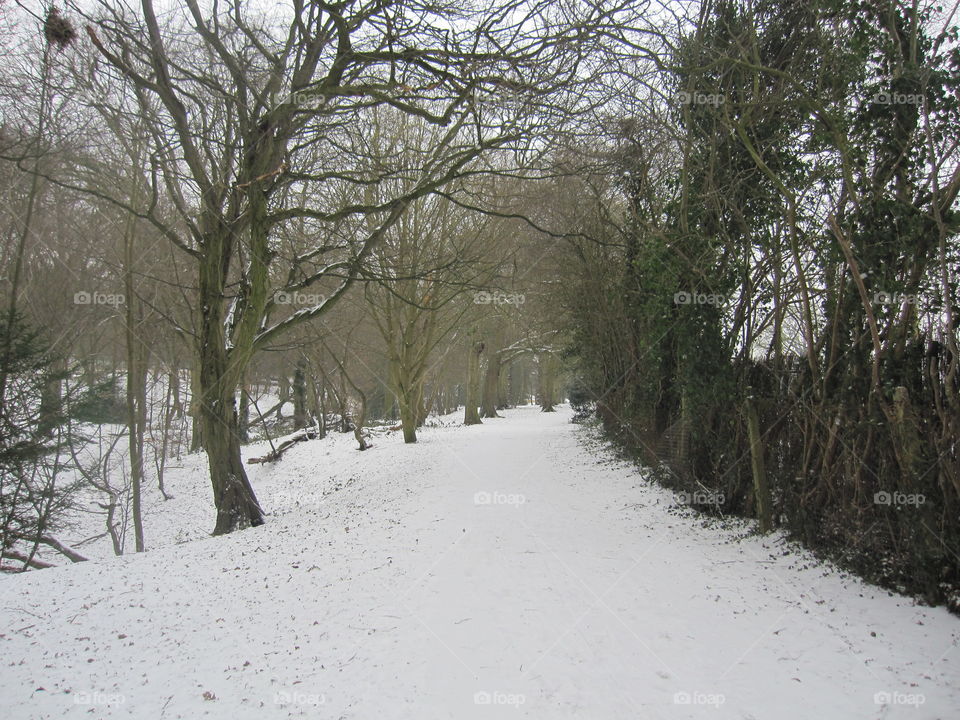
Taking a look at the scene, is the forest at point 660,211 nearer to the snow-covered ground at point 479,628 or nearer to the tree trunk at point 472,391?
the snow-covered ground at point 479,628

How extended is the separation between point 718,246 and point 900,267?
2603 millimetres

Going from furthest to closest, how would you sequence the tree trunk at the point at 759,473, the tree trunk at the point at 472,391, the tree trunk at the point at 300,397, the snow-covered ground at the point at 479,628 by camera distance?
the tree trunk at the point at 300,397 → the tree trunk at the point at 472,391 → the tree trunk at the point at 759,473 → the snow-covered ground at the point at 479,628

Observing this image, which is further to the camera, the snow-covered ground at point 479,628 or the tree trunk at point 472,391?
the tree trunk at point 472,391

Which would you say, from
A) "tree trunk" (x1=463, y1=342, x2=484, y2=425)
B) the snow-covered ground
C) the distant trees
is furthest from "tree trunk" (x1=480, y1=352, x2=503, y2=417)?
the snow-covered ground

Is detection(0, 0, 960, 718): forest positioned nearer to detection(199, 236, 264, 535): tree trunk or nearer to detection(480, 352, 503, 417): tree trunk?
detection(199, 236, 264, 535): tree trunk

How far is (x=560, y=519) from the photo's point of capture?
799 centimetres

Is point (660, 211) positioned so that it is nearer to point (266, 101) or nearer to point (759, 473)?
point (759, 473)

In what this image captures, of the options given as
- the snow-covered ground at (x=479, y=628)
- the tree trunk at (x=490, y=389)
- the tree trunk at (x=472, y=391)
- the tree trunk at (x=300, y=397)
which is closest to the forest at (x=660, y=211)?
the snow-covered ground at (x=479, y=628)

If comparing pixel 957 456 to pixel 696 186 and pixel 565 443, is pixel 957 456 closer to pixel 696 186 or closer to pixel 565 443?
pixel 696 186

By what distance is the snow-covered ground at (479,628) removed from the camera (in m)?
3.81

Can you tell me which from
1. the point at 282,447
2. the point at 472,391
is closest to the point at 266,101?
the point at 282,447

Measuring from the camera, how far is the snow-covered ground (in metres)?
3.81

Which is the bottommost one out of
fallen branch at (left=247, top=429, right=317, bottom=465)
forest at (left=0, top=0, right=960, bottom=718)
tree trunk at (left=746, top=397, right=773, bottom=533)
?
fallen branch at (left=247, top=429, right=317, bottom=465)

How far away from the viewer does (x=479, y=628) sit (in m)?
4.80
